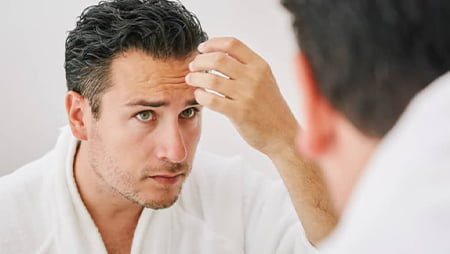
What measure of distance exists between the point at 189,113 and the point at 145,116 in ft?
0.31

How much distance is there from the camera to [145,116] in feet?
4.86

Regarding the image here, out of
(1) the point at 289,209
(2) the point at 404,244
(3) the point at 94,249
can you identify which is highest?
(2) the point at 404,244

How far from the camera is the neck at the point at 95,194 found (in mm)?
1564

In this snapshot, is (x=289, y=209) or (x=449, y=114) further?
(x=289, y=209)

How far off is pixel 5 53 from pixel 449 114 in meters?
1.61

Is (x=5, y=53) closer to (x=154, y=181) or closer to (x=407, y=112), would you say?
(x=154, y=181)

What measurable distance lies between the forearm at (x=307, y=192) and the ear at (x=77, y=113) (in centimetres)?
42

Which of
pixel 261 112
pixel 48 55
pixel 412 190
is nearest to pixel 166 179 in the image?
pixel 261 112

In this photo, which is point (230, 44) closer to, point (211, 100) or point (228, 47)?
point (228, 47)

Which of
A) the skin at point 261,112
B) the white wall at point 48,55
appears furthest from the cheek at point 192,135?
the white wall at point 48,55

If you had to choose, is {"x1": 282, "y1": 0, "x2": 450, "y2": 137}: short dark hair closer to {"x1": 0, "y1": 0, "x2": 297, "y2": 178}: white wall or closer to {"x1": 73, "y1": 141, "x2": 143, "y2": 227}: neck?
{"x1": 73, "y1": 141, "x2": 143, "y2": 227}: neck

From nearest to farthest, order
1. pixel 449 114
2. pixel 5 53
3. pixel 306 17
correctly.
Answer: pixel 449 114, pixel 306 17, pixel 5 53

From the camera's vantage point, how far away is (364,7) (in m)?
0.60

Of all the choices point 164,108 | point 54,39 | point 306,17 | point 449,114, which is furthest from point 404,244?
point 54,39
